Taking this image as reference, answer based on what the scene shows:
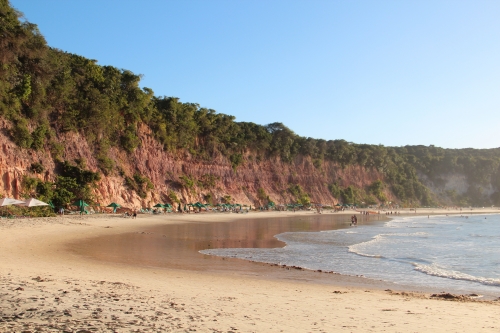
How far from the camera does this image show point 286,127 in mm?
83250

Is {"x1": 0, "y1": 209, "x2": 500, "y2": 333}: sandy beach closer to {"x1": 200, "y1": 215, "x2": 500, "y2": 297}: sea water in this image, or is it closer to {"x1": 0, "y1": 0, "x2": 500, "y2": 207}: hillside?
{"x1": 200, "y1": 215, "x2": 500, "y2": 297}: sea water

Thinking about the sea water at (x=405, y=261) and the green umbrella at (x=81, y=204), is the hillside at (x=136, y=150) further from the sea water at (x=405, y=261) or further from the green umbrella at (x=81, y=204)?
the sea water at (x=405, y=261)

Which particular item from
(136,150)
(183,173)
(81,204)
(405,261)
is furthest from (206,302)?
(183,173)

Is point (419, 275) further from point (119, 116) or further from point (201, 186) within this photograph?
point (201, 186)

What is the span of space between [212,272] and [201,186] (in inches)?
1930

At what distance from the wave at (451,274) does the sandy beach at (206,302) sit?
3011 millimetres

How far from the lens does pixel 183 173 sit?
193 feet

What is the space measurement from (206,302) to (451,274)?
973 cm

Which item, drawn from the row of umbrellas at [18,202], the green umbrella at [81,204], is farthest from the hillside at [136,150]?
the row of umbrellas at [18,202]

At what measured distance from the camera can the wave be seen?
12.1 meters

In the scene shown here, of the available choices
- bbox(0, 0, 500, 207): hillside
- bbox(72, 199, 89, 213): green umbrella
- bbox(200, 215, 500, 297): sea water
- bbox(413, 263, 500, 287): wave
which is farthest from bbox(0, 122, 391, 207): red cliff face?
bbox(413, 263, 500, 287): wave

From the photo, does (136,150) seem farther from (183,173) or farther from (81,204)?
(81,204)

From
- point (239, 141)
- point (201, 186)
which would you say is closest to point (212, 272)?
point (201, 186)

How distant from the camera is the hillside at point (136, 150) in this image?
3180 centimetres
